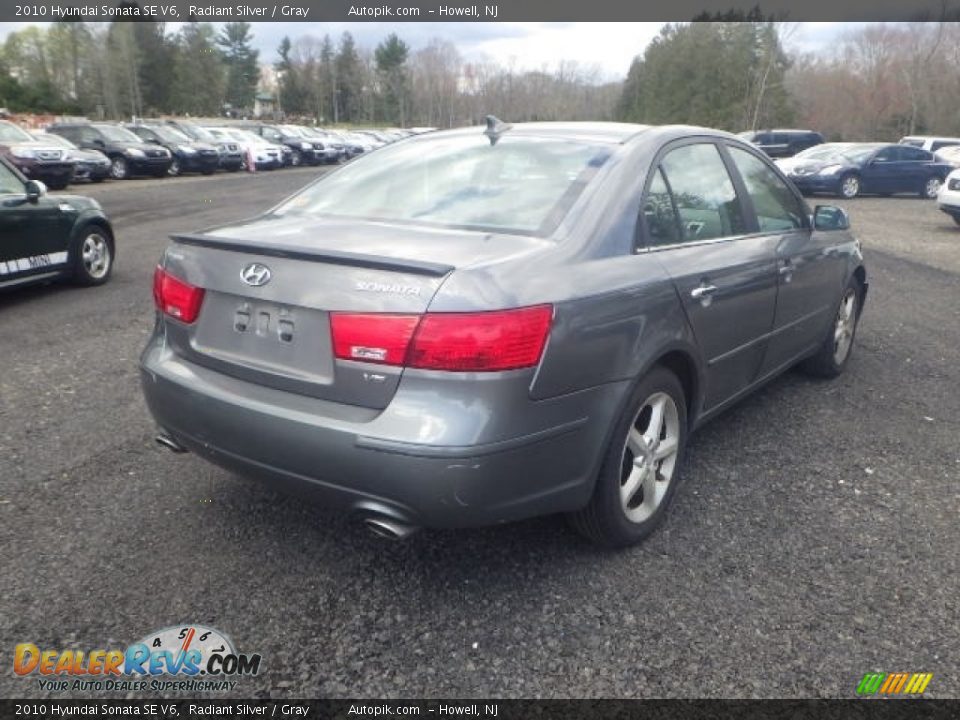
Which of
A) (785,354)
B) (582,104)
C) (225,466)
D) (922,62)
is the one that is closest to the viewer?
(225,466)

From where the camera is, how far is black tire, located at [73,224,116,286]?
24.9ft

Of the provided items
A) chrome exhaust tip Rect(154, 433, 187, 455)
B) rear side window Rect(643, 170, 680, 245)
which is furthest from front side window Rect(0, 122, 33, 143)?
rear side window Rect(643, 170, 680, 245)

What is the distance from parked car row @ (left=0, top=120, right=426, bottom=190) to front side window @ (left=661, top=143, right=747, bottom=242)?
12959 mm

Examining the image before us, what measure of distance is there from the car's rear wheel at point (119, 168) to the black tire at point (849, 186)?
20.9m

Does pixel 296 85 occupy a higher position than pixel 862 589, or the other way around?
pixel 296 85

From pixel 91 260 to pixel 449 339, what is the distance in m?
6.85

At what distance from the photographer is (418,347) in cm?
228

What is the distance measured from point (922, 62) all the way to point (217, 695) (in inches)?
2652

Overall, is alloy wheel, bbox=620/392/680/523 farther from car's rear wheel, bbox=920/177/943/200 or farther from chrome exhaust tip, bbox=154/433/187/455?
car's rear wheel, bbox=920/177/943/200

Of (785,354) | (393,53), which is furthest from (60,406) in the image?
(393,53)

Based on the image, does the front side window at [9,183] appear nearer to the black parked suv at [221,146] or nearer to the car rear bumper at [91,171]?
the car rear bumper at [91,171]

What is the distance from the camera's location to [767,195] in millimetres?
4152

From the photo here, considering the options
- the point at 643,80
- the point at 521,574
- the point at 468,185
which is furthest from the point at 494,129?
the point at 643,80

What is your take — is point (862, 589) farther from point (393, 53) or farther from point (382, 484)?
point (393, 53)
